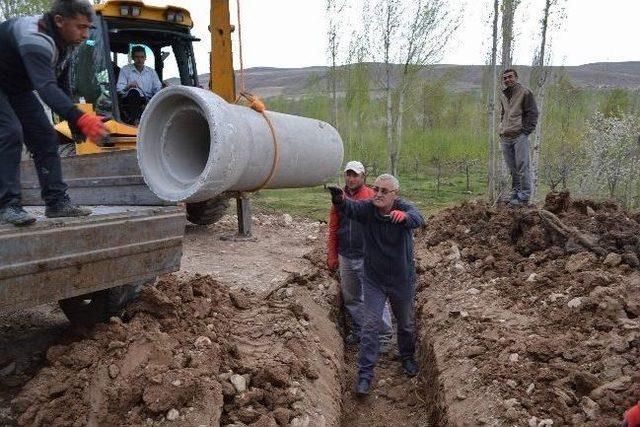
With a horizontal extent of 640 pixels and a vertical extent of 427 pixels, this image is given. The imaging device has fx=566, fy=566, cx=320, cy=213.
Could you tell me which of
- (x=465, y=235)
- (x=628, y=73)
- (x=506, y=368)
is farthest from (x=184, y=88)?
(x=628, y=73)

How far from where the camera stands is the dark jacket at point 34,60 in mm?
3125

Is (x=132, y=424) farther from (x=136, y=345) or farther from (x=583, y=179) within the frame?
(x=583, y=179)

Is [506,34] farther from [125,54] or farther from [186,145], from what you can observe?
[186,145]

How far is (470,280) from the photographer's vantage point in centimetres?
616

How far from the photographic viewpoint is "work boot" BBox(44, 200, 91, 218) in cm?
350

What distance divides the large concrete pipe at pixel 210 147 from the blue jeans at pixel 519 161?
3563 mm

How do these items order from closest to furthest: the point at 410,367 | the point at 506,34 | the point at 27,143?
1. the point at 27,143
2. the point at 410,367
3. the point at 506,34

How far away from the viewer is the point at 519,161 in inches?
301

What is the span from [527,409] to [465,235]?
4.27m

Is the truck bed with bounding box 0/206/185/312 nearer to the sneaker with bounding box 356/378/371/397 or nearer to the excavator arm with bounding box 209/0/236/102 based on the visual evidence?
the sneaker with bounding box 356/378/371/397

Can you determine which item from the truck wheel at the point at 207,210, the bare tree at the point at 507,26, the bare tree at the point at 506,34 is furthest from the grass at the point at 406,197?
the bare tree at the point at 507,26

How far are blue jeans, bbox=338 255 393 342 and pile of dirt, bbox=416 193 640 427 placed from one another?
0.42 meters

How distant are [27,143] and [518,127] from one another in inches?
237

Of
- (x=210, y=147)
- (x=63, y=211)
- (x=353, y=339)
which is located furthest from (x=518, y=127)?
(x=63, y=211)
